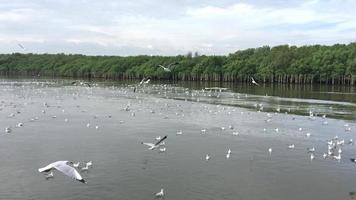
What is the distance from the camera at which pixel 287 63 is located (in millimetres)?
158875

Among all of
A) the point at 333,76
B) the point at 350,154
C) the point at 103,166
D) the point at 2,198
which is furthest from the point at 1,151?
the point at 333,76

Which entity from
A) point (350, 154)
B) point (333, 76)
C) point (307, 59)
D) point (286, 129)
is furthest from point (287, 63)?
point (350, 154)

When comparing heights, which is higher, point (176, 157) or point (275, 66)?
point (275, 66)

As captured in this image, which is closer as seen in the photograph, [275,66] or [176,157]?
[176,157]

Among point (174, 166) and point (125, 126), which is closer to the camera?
point (174, 166)

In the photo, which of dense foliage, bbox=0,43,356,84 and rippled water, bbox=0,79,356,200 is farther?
dense foliage, bbox=0,43,356,84

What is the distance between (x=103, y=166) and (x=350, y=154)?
15.8 m

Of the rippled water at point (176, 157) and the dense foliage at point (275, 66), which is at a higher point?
the dense foliage at point (275, 66)

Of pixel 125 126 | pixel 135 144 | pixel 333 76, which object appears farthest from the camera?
pixel 333 76

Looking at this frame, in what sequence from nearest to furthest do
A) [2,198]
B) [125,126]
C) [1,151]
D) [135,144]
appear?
[2,198]
[1,151]
[135,144]
[125,126]

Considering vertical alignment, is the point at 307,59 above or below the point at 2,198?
above

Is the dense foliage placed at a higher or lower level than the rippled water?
higher

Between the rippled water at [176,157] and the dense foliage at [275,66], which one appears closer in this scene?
the rippled water at [176,157]

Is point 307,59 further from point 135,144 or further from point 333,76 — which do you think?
point 135,144
